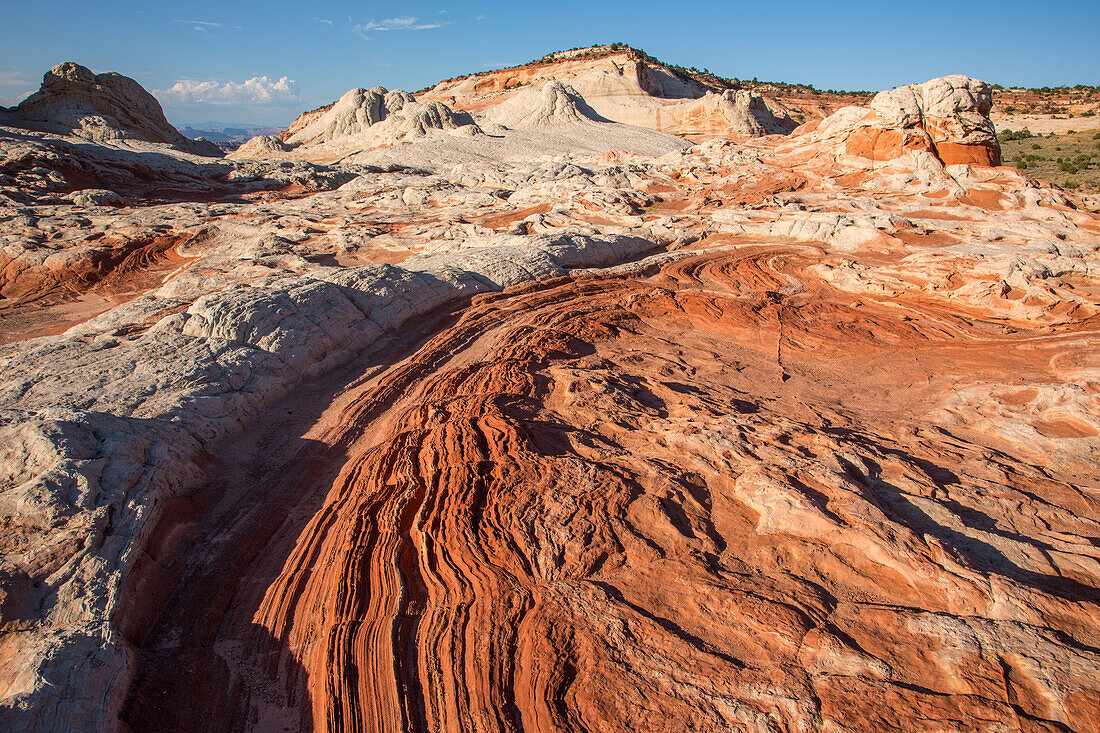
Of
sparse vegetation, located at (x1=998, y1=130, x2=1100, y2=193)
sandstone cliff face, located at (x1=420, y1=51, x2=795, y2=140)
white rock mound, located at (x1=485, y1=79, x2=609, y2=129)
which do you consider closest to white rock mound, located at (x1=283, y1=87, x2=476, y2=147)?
white rock mound, located at (x1=485, y1=79, x2=609, y2=129)

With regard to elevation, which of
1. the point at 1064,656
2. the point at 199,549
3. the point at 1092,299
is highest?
the point at 1092,299

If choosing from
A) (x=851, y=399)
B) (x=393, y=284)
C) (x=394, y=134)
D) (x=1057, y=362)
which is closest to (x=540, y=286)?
(x=393, y=284)

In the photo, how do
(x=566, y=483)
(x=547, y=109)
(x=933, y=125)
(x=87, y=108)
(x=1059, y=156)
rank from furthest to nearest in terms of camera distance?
(x=547, y=109), (x=1059, y=156), (x=87, y=108), (x=933, y=125), (x=566, y=483)

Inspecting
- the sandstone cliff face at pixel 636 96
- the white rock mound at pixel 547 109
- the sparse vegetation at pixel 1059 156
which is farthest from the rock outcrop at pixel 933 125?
the white rock mound at pixel 547 109

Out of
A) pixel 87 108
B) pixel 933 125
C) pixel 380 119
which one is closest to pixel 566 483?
pixel 933 125

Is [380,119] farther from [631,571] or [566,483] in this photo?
[631,571]

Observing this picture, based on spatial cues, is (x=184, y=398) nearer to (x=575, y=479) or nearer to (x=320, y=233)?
(x=575, y=479)

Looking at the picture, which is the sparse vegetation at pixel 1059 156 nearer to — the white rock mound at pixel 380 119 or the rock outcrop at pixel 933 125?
the rock outcrop at pixel 933 125
